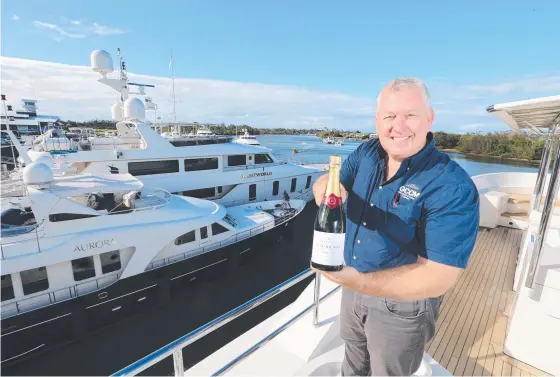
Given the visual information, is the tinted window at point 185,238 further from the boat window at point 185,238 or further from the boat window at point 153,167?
the boat window at point 153,167

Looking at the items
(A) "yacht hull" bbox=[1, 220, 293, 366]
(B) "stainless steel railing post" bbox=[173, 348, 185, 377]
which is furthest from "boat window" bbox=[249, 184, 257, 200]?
(B) "stainless steel railing post" bbox=[173, 348, 185, 377]

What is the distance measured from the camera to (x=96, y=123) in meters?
76.6

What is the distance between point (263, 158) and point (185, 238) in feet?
20.4

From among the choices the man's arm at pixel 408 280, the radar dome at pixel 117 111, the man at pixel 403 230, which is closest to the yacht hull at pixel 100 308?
the man at pixel 403 230

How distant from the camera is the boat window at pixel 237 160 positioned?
12.0 m

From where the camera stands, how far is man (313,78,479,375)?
Answer: 1058mm

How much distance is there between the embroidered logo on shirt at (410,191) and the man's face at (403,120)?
0.15 metres

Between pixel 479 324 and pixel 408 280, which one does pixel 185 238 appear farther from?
pixel 408 280

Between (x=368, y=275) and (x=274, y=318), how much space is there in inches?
91.4

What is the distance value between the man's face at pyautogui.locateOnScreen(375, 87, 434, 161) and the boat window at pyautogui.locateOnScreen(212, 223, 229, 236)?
26.2 ft

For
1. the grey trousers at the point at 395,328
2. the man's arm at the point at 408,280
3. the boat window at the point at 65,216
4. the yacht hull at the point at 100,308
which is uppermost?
the man's arm at the point at 408,280

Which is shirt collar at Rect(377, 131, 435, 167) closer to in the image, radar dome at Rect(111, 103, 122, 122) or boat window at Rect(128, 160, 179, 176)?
boat window at Rect(128, 160, 179, 176)

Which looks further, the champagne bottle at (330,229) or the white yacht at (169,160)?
the white yacht at (169,160)

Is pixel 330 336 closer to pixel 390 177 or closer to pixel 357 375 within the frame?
pixel 357 375
